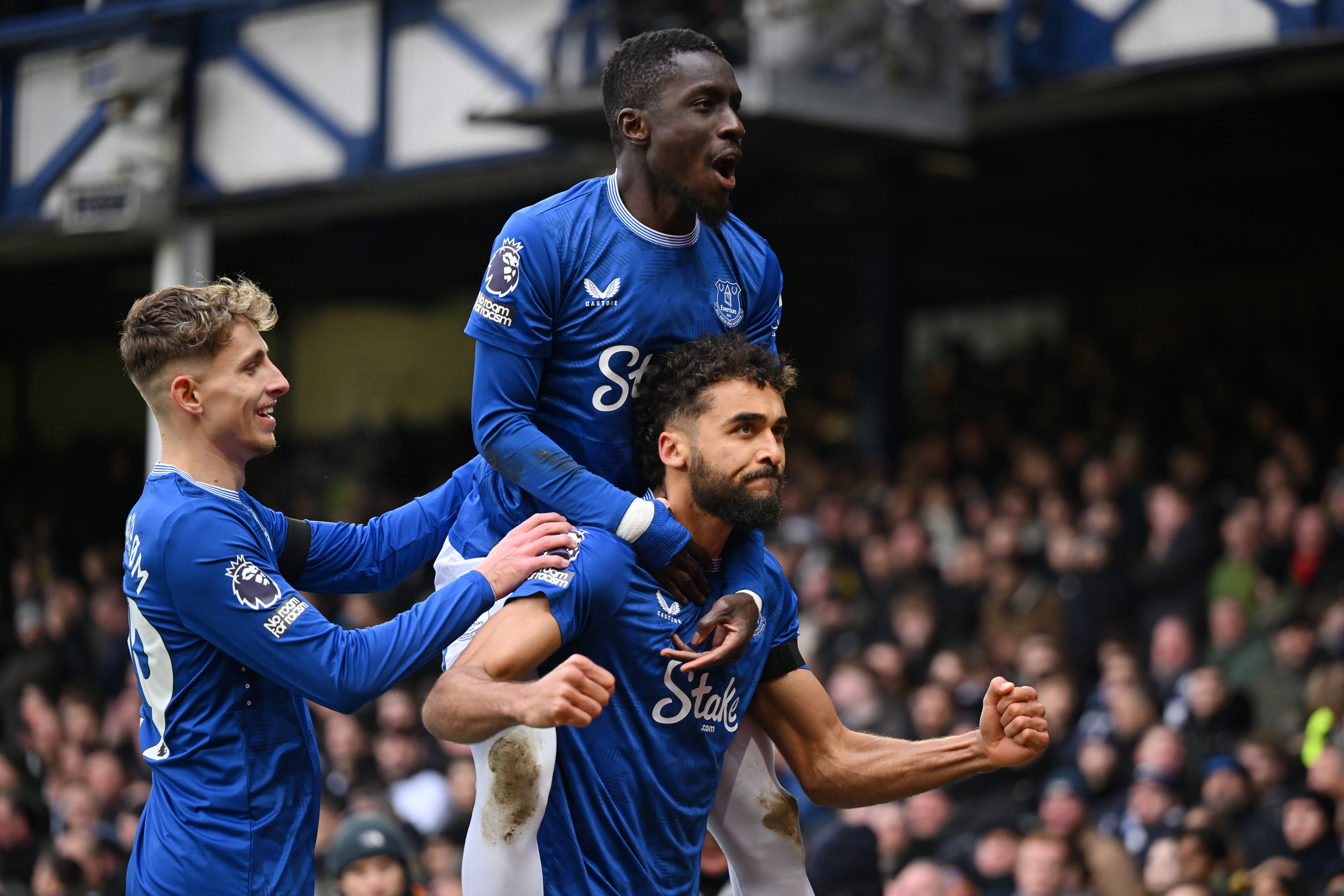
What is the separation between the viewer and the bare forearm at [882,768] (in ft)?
15.2

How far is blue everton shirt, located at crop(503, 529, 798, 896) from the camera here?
432 centimetres

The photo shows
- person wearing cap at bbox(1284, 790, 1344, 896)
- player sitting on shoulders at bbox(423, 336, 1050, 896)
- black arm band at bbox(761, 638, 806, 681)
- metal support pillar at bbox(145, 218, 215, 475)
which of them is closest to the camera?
player sitting on shoulders at bbox(423, 336, 1050, 896)

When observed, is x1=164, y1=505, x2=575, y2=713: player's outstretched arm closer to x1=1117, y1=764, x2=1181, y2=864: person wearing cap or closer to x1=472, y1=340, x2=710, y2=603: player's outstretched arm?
x1=472, y1=340, x2=710, y2=603: player's outstretched arm

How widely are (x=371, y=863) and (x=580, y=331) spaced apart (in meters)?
2.35

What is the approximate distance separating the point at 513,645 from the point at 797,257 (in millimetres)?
16352

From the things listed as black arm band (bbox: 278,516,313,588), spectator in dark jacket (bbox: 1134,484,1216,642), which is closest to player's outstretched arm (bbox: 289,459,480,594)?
black arm band (bbox: 278,516,313,588)

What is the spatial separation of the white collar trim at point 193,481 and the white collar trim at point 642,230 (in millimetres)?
1216

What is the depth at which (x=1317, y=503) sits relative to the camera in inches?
402

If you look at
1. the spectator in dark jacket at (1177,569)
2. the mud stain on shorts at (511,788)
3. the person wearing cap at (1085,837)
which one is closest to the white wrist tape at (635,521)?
the mud stain on shorts at (511,788)

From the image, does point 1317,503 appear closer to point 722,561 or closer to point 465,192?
point 722,561

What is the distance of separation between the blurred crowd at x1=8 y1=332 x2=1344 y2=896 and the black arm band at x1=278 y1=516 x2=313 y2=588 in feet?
5.42

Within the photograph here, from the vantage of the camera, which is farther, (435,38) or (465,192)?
(465,192)

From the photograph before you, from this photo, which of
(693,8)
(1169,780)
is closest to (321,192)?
(693,8)

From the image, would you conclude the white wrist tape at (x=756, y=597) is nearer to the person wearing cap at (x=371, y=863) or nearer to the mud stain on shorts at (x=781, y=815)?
the mud stain on shorts at (x=781, y=815)
